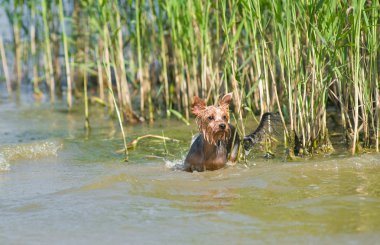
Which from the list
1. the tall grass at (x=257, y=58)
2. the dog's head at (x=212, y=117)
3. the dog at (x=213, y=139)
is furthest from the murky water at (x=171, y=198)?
the tall grass at (x=257, y=58)

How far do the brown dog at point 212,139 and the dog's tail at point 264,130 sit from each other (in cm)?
18

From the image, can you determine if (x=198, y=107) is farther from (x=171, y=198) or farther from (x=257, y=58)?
(x=171, y=198)

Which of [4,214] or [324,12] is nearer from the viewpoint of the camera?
[4,214]

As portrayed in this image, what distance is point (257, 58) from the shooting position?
25.3 feet

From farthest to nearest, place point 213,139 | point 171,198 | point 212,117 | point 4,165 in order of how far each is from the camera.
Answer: point 4,165 → point 213,139 → point 212,117 → point 171,198

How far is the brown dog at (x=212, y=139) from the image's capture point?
7.18 meters

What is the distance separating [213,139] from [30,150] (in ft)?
7.70

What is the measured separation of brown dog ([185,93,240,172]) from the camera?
7180 mm

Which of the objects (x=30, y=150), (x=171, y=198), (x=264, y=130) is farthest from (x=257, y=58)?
(x=30, y=150)

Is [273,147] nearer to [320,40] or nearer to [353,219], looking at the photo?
[320,40]

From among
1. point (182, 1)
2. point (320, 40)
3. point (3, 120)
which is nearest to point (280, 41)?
point (320, 40)

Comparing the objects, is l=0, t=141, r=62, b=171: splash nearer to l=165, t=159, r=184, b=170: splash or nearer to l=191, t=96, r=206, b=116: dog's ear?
l=165, t=159, r=184, b=170: splash

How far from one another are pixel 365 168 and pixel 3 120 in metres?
5.63

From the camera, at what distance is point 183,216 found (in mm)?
5656
